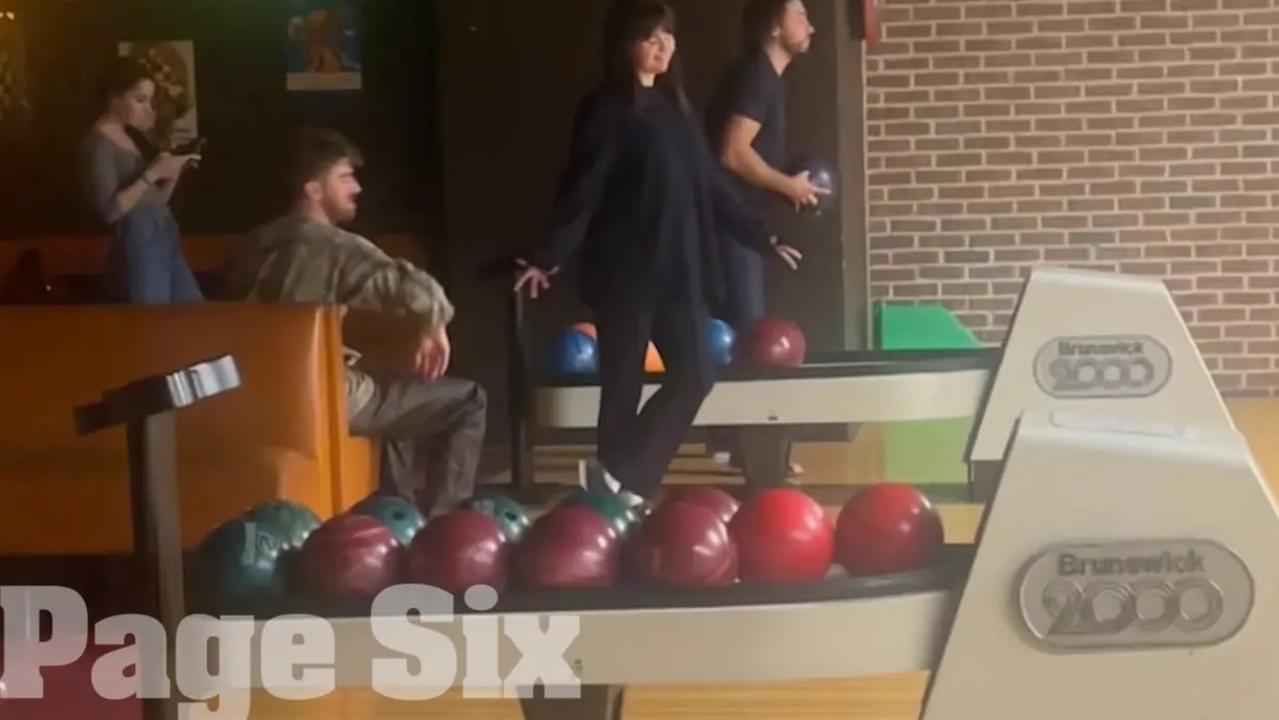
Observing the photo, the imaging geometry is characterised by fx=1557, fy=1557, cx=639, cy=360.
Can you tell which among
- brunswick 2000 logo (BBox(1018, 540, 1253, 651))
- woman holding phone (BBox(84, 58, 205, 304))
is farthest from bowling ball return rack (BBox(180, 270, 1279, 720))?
woman holding phone (BBox(84, 58, 205, 304))

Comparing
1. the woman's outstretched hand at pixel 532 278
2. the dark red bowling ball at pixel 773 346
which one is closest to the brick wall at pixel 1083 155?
the dark red bowling ball at pixel 773 346

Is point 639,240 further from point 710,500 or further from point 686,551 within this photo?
point 686,551

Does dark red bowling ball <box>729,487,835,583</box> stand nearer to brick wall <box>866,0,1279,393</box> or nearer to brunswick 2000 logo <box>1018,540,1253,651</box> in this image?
brunswick 2000 logo <box>1018,540,1253,651</box>

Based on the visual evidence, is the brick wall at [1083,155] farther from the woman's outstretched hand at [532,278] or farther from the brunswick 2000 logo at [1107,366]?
the brunswick 2000 logo at [1107,366]

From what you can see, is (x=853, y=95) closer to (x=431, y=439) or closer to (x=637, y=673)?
(x=431, y=439)

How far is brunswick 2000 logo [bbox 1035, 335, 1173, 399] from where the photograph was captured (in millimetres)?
3359

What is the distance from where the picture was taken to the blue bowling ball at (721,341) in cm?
475

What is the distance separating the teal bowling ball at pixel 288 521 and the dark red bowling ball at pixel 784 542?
62 centimetres

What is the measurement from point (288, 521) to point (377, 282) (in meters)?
1.61

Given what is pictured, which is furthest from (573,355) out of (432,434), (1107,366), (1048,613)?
(1048,613)

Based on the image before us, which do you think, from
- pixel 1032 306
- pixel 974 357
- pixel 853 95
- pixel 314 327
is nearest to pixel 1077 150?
pixel 853 95

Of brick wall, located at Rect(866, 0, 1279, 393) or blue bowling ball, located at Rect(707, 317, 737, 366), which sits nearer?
blue bowling ball, located at Rect(707, 317, 737, 366)

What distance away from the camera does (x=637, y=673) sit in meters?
2.06

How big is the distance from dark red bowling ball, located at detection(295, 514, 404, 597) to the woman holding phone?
8.28 ft
